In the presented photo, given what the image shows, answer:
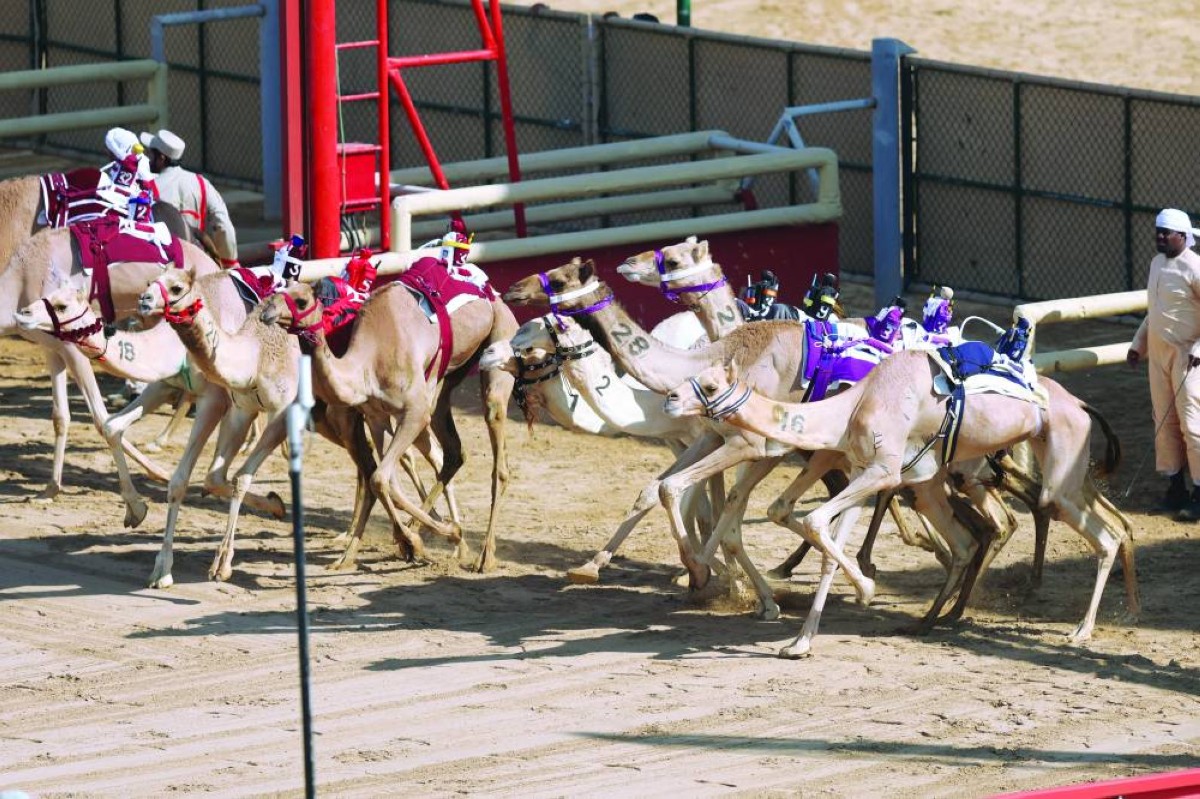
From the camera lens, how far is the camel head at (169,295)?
11734 mm

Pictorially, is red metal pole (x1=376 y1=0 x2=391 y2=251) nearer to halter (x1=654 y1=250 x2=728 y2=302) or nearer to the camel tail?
halter (x1=654 y1=250 x2=728 y2=302)

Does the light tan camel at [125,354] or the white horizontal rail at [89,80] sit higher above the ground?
the white horizontal rail at [89,80]

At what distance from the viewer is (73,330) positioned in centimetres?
1248

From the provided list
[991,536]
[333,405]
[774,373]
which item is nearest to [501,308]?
→ [333,405]

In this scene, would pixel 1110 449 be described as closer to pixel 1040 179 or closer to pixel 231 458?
pixel 231 458

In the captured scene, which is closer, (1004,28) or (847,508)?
(847,508)

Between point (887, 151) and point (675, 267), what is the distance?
23.6ft

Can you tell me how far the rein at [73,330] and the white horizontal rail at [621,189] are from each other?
11.5ft

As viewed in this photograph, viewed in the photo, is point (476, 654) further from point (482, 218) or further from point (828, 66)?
point (828, 66)

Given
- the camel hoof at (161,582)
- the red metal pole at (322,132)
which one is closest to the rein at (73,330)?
the camel hoof at (161,582)

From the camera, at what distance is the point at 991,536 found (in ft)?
39.8

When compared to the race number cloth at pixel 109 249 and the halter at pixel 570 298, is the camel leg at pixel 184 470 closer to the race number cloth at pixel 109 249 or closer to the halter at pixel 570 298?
the race number cloth at pixel 109 249

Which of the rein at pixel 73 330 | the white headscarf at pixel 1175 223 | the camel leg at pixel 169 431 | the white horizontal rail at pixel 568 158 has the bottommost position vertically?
the camel leg at pixel 169 431

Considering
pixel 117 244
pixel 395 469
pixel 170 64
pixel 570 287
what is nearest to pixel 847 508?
pixel 570 287
